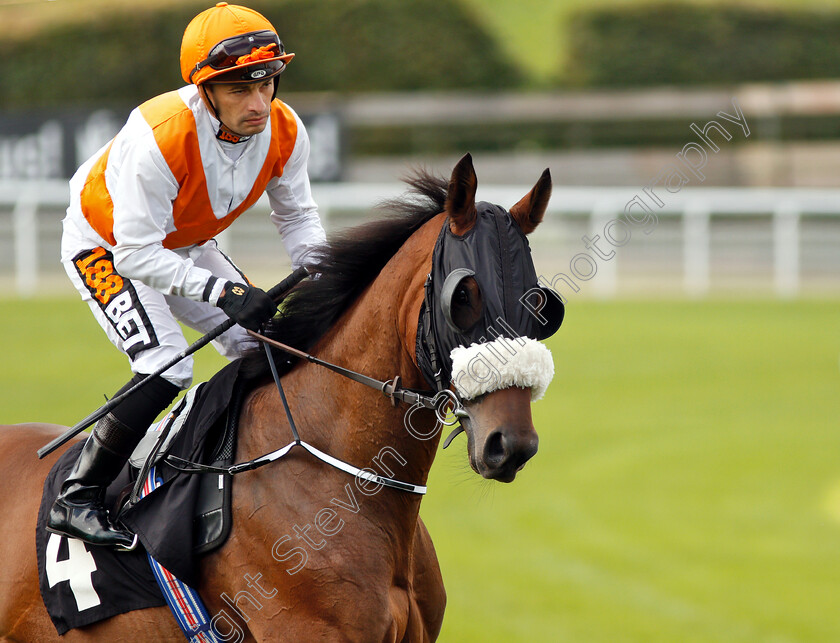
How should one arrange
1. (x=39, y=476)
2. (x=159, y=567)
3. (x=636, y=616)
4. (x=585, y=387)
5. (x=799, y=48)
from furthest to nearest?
(x=799, y=48), (x=585, y=387), (x=636, y=616), (x=39, y=476), (x=159, y=567)

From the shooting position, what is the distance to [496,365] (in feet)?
7.02

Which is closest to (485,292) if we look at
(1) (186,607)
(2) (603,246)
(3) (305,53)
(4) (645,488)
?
(1) (186,607)

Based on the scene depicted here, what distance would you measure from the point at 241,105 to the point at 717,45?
831 inches

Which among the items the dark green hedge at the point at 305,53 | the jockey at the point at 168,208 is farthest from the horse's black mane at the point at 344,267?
the dark green hedge at the point at 305,53

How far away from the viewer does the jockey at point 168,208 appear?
2.59 m

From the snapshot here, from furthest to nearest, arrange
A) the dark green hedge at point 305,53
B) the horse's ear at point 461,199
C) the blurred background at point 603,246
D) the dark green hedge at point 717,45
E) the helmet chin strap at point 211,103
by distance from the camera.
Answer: the dark green hedge at point 717,45, the dark green hedge at point 305,53, the blurred background at point 603,246, the helmet chin strap at point 211,103, the horse's ear at point 461,199

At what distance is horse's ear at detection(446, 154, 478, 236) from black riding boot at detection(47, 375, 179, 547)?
0.95 m

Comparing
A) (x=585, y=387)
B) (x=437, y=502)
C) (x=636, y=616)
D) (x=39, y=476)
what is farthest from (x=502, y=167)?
(x=39, y=476)

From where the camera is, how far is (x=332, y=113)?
15906mm

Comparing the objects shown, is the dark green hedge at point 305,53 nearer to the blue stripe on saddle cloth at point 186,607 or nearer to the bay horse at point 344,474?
the bay horse at point 344,474

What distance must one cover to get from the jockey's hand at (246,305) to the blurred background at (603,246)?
57 centimetres

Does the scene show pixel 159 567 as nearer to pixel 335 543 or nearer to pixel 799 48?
pixel 335 543

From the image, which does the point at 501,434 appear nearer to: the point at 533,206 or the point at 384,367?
the point at 384,367

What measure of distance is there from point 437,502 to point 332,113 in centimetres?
1022
